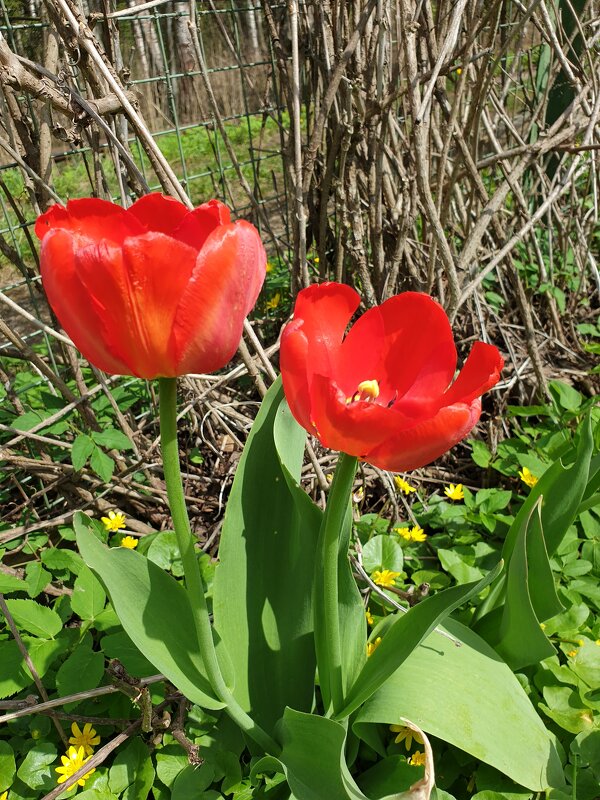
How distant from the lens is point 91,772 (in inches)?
49.1

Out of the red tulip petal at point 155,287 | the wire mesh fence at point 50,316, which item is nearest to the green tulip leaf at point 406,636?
the red tulip petal at point 155,287

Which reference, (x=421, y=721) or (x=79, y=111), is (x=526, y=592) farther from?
(x=79, y=111)

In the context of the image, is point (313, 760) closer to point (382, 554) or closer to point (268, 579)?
point (268, 579)

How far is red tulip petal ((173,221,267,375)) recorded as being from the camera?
74 cm

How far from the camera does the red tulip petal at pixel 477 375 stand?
825 millimetres

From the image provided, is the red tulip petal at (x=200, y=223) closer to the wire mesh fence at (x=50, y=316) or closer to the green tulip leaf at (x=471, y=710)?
the wire mesh fence at (x=50, y=316)

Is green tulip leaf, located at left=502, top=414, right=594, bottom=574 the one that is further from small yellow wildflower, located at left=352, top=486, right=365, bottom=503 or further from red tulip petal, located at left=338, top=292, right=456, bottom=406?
small yellow wildflower, located at left=352, top=486, right=365, bottom=503

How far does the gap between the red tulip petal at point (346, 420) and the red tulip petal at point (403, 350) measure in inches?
6.7

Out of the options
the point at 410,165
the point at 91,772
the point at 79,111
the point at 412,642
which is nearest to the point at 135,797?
the point at 91,772

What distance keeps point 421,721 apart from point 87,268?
86 centimetres

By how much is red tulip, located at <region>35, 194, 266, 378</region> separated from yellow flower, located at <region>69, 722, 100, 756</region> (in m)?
0.82

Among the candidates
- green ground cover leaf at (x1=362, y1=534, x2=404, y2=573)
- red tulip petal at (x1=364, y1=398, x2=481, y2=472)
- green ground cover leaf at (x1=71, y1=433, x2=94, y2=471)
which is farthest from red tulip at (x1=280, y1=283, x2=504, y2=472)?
green ground cover leaf at (x1=71, y1=433, x2=94, y2=471)

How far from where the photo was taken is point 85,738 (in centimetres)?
128

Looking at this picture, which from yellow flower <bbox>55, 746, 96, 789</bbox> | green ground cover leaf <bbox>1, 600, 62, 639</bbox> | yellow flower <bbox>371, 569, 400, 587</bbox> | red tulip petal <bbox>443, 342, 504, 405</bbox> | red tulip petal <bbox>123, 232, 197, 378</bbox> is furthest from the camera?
yellow flower <bbox>371, 569, 400, 587</bbox>
